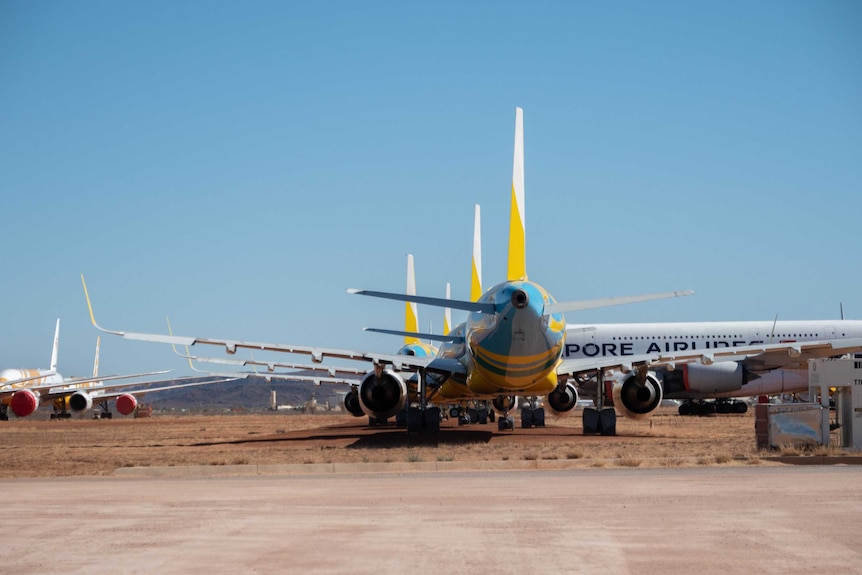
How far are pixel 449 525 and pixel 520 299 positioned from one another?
14990mm

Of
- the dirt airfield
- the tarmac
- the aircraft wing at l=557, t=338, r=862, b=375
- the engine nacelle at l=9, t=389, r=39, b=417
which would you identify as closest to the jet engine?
the aircraft wing at l=557, t=338, r=862, b=375

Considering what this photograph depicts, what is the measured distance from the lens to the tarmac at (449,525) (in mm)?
7746

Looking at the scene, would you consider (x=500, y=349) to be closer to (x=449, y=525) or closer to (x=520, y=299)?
(x=520, y=299)

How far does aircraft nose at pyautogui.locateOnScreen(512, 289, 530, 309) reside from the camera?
24.7 metres

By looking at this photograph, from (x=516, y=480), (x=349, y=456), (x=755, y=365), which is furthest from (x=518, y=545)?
(x=755, y=365)

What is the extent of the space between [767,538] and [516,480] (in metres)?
7.07

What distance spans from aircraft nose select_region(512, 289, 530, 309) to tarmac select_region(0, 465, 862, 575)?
8.99 m

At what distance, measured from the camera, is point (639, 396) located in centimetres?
2922

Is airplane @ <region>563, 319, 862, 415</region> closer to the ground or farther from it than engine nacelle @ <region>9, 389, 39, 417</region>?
farther from it

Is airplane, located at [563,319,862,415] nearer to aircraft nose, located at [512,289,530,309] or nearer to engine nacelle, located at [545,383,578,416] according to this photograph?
engine nacelle, located at [545,383,578,416]

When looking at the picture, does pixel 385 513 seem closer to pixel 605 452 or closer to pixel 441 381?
pixel 605 452

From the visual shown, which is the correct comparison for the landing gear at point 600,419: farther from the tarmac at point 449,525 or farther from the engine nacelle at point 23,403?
the engine nacelle at point 23,403

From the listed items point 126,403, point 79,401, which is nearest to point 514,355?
point 79,401

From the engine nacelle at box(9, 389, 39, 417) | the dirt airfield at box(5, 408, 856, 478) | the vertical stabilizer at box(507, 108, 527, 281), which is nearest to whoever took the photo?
the dirt airfield at box(5, 408, 856, 478)
